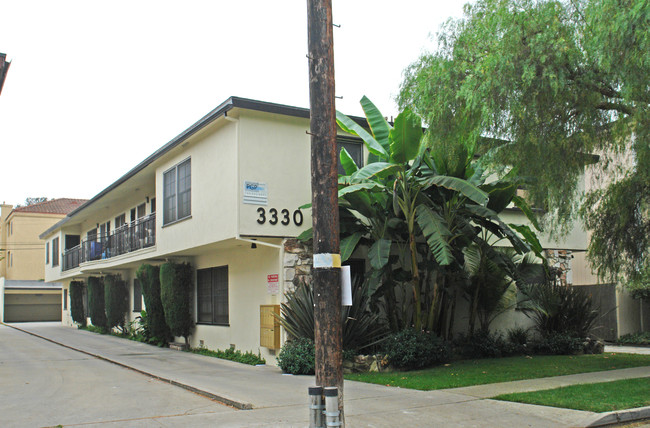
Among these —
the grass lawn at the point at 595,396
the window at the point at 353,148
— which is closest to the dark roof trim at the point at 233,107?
the window at the point at 353,148

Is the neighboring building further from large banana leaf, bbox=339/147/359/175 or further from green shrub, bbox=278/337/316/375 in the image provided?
large banana leaf, bbox=339/147/359/175

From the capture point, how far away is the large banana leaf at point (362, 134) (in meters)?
13.7

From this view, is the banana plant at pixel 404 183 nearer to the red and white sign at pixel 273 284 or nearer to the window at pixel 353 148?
the window at pixel 353 148

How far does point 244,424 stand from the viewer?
7.91 meters

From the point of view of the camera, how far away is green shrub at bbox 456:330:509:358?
1488cm

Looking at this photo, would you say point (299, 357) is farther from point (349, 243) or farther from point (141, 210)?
point (141, 210)

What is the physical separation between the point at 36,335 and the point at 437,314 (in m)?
20.8

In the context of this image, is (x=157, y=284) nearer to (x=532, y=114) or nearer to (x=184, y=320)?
(x=184, y=320)

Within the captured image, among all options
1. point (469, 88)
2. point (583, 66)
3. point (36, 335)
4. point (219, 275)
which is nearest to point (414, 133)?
point (469, 88)

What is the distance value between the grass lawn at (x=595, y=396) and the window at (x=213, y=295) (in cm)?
945

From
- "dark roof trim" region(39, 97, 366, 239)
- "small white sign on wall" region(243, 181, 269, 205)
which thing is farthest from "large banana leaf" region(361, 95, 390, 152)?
"small white sign on wall" region(243, 181, 269, 205)

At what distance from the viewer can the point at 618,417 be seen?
7.92 meters

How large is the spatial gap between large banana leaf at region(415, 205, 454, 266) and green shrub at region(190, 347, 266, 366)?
524 cm

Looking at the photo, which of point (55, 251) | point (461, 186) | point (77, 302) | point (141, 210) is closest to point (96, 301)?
point (77, 302)
